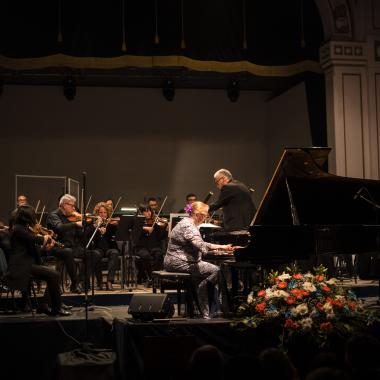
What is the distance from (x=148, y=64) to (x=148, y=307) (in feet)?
18.2

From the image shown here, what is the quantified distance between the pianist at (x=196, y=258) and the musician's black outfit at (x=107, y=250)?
7.67 ft

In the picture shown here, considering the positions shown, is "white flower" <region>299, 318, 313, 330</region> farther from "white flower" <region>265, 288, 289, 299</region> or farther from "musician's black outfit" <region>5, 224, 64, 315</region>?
"musician's black outfit" <region>5, 224, 64, 315</region>

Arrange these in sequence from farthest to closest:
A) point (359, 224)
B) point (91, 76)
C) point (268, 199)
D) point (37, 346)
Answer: point (91, 76), point (359, 224), point (268, 199), point (37, 346)

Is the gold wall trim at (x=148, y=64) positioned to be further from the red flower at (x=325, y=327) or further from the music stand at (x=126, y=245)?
the red flower at (x=325, y=327)

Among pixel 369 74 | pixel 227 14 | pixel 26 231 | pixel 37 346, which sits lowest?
pixel 37 346

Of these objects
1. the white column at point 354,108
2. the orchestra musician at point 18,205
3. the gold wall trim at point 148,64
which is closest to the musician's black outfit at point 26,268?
the orchestra musician at point 18,205

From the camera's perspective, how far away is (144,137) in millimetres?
13766

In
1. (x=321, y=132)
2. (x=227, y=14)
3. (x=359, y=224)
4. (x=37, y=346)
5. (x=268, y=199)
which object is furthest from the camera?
(x=321, y=132)

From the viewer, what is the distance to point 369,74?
1057 cm

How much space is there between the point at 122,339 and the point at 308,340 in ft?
4.75

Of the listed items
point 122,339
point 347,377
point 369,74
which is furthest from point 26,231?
point 369,74

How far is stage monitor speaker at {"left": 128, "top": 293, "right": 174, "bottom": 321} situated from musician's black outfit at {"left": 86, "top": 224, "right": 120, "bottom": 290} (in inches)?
138

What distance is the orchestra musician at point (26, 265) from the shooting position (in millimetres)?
6434

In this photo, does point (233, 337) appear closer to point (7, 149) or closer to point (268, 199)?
point (268, 199)
